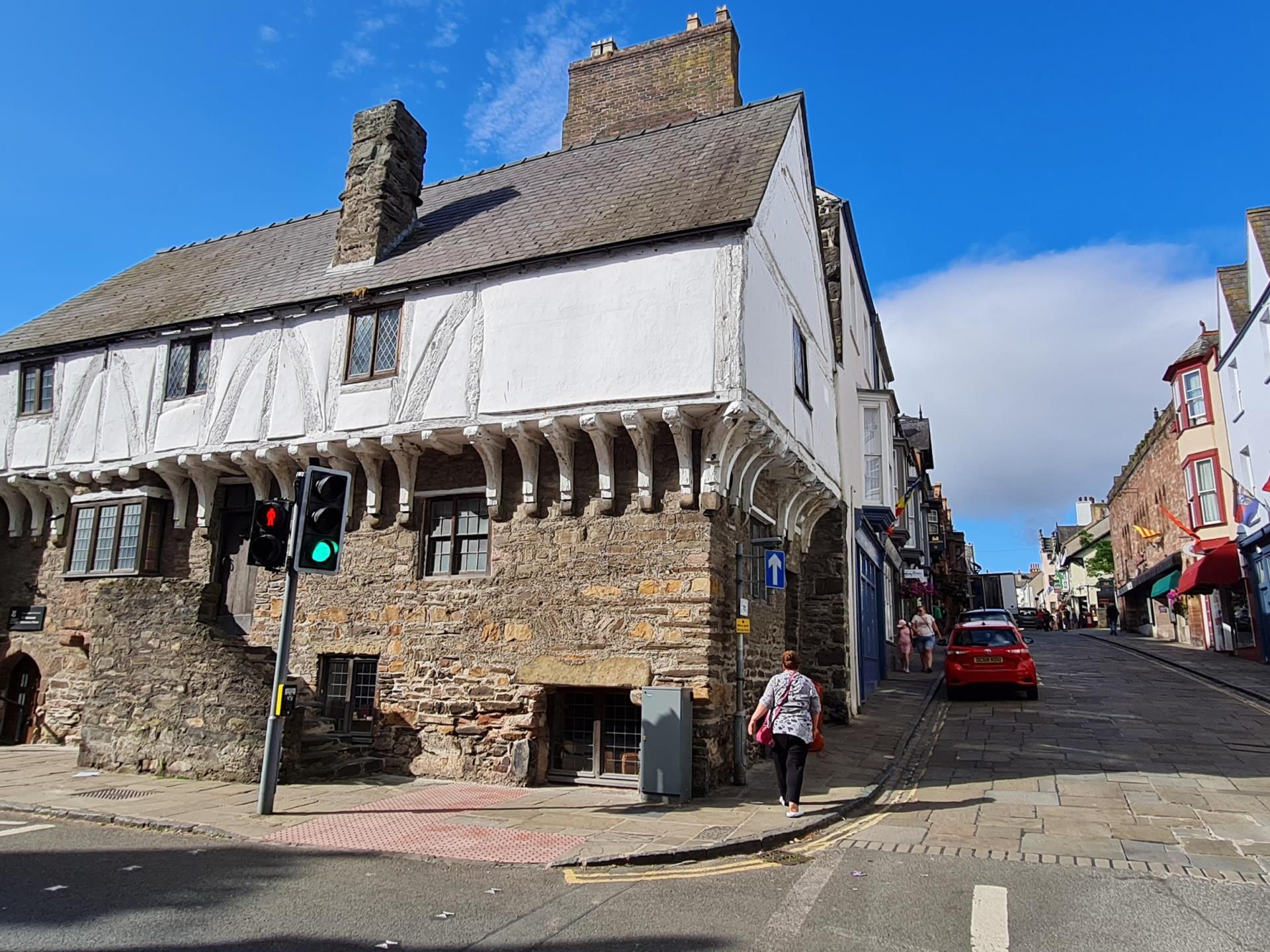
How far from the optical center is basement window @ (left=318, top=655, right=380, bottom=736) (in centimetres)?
1170

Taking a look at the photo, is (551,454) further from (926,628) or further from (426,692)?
(926,628)

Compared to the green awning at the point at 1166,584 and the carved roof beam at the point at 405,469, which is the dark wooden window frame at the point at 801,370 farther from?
the green awning at the point at 1166,584

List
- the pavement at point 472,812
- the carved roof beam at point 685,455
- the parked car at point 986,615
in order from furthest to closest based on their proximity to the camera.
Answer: the parked car at point 986,615 < the carved roof beam at point 685,455 < the pavement at point 472,812

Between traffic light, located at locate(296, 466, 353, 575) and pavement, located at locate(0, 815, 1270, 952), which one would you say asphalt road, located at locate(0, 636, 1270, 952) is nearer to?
pavement, located at locate(0, 815, 1270, 952)

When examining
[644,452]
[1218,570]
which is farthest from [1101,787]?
[1218,570]

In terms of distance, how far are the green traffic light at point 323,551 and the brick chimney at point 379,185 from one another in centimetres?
643

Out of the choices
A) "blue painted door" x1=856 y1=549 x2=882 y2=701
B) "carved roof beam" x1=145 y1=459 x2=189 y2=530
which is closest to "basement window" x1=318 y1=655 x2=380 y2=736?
"carved roof beam" x1=145 y1=459 x2=189 y2=530

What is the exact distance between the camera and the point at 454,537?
1177 cm

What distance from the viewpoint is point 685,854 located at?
22.6ft

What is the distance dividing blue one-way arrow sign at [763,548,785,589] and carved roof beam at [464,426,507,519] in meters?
3.80

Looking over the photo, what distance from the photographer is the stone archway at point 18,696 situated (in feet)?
48.8

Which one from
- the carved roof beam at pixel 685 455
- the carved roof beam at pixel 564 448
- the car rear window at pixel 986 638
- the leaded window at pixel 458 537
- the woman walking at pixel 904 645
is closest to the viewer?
the carved roof beam at pixel 685 455

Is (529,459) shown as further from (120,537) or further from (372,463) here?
(120,537)

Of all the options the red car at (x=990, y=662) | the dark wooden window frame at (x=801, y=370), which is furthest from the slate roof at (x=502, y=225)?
the red car at (x=990, y=662)
